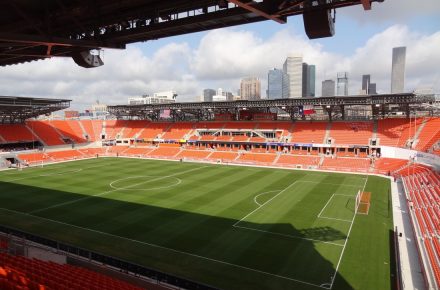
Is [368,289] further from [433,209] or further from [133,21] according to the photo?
[133,21]

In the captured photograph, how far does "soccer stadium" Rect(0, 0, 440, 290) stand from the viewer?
58.0 ft

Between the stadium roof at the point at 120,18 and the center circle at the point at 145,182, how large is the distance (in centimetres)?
2658

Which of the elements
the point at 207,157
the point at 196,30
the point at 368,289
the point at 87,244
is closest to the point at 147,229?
the point at 87,244

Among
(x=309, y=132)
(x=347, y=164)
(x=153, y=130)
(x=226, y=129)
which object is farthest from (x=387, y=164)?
(x=153, y=130)

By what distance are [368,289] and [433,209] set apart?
540 inches

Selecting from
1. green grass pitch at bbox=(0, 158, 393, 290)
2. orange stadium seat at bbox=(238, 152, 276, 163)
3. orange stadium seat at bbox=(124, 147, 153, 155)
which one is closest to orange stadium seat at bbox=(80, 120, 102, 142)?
orange stadium seat at bbox=(124, 147, 153, 155)

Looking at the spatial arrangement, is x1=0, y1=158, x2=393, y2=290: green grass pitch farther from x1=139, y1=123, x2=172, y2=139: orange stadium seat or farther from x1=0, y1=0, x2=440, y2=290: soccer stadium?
x1=139, y1=123, x2=172, y2=139: orange stadium seat

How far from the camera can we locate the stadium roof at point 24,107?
56.3m

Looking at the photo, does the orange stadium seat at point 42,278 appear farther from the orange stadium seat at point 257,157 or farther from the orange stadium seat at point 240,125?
the orange stadium seat at point 240,125

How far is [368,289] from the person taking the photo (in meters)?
17.2

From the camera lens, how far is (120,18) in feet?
41.6

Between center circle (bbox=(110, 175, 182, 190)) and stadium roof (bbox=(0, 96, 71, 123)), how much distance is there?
28445mm

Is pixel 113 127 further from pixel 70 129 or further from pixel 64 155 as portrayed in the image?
pixel 64 155

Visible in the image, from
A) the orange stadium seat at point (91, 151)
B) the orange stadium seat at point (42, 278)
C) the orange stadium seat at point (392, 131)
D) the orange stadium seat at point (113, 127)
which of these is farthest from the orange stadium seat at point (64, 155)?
the orange stadium seat at point (392, 131)
